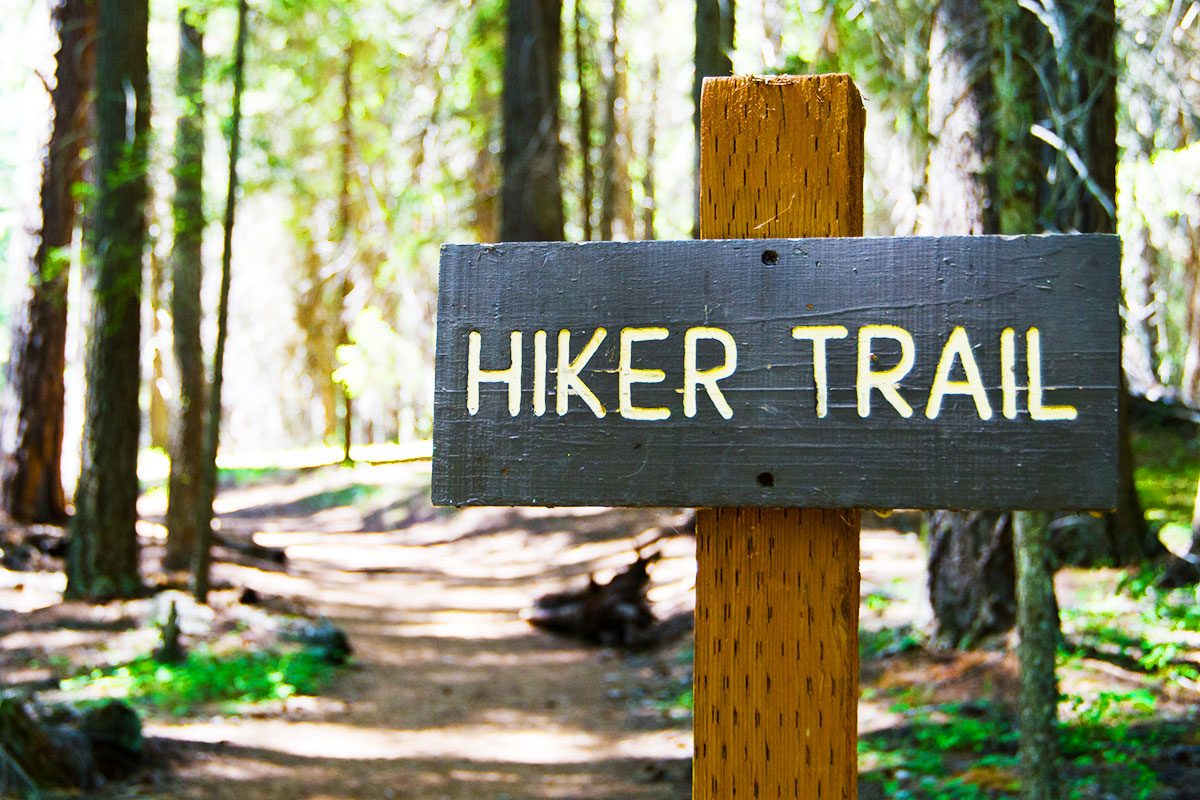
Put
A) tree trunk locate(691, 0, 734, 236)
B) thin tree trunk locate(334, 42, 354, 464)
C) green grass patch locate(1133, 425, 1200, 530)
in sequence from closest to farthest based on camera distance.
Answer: tree trunk locate(691, 0, 734, 236)
green grass patch locate(1133, 425, 1200, 530)
thin tree trunk locate(334, 42, 354, 464)

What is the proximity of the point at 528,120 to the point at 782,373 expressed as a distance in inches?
521

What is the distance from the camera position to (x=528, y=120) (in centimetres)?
1434

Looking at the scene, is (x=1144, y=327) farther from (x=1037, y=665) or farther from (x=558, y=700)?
(x=1037, y=665)

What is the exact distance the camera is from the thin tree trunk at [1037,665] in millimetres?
4457

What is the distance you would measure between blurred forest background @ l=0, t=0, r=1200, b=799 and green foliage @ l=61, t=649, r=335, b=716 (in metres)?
0.03

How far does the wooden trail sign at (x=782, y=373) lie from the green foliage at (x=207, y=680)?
22.7 ft

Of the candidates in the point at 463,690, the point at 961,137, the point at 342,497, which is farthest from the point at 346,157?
the point at 961,137

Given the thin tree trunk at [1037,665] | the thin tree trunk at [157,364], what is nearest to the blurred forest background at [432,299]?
the thin tree trunk at [1037,665]

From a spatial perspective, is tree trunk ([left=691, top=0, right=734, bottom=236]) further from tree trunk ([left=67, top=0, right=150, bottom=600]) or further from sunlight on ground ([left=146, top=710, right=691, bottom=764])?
tree trunk ([left=67, top=0, right=150, bottom=600])

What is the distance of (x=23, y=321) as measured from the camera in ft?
41.4

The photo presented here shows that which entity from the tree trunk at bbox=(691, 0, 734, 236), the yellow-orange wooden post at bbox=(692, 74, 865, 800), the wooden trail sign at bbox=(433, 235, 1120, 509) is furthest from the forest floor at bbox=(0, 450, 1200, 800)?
the wooden trail sign at bbox=(433, 235, 1120, 509)

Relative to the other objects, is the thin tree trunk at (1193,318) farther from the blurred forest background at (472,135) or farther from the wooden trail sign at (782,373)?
the wooden trail sign at (782,373)

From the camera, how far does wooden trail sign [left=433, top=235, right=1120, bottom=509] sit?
161 centimetres

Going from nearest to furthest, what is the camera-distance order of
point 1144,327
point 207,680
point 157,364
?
point 207,680, point 1144,327, point 157,364
